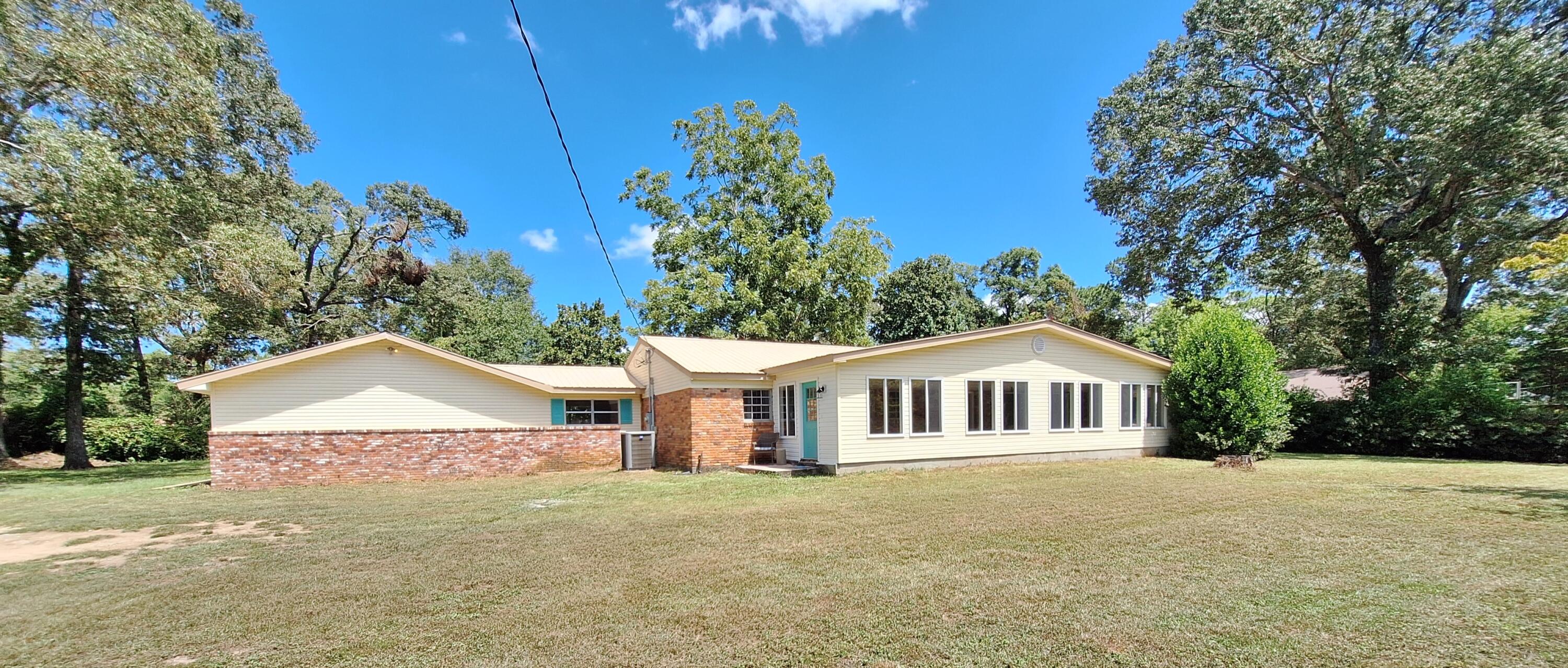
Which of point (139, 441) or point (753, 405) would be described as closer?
point (753, 405)

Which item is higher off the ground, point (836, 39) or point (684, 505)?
point (836, 39)

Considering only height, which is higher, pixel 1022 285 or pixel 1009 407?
pixel 1022 285

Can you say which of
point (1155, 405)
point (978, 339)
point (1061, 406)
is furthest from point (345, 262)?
point (1155, 405)

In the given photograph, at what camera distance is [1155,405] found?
17031 mm

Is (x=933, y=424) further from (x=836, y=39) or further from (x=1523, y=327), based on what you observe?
(x=1523, y=327)

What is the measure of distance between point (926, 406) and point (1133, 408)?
6351mm

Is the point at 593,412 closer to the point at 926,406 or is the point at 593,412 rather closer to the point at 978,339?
the point at 926,406

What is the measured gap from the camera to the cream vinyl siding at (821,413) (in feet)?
43.1

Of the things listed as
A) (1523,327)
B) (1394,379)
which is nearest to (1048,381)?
(1394,379)

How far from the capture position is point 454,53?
1100 centimetres

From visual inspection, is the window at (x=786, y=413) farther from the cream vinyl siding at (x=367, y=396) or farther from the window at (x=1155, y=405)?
the window at (x=1155, y=405)

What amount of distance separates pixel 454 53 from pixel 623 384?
9.45 m

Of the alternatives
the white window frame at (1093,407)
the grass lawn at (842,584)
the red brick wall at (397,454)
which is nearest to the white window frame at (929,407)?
the white window frame at (1093,407)

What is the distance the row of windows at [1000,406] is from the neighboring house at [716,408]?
35mm
